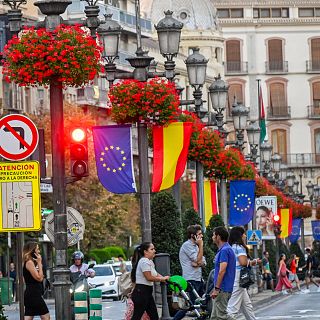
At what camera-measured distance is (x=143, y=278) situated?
24.4 metres

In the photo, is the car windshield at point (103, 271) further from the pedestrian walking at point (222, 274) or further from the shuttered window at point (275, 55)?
the shuttered window at point (275, 55)

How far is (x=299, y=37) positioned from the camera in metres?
136

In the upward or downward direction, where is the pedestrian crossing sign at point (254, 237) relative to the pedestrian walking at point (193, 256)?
upward

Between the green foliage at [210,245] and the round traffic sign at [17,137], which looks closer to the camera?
the round traffic sign at [17,137]

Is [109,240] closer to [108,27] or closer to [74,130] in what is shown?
[108,27]

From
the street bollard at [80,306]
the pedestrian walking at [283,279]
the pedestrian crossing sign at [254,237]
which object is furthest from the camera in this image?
the pedestrian walking at [283,279]

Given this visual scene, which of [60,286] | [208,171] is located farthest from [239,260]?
[208,171]

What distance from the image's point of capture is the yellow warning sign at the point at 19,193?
21203 mm

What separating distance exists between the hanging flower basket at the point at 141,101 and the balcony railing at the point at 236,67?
102425 millimetres

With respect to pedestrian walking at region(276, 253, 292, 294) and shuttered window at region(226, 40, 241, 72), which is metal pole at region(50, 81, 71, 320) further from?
shuttered window at region(226, 40, 241, 72)

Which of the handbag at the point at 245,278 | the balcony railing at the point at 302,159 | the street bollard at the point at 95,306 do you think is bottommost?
the street bollard at the point at 95,306

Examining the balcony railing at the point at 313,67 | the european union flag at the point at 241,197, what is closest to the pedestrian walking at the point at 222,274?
the european union flag at the point at 241,197

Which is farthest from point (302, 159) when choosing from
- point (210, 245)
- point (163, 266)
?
point (163, 266)

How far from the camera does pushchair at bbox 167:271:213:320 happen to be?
84.8 feet
